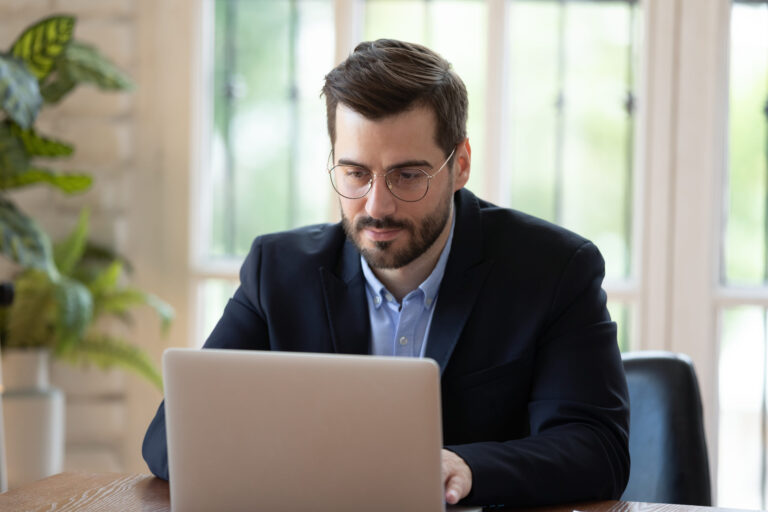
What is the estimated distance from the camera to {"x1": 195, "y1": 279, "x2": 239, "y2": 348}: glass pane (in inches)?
135

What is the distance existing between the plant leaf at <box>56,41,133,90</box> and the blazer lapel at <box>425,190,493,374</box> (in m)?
1.61

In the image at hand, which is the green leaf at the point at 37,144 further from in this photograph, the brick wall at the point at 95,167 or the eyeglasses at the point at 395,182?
the eyeglasses at the point at 395,182

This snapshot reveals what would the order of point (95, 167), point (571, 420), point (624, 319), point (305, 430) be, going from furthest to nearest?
point (95, 167)
point (624, 319)
point (571, 420)
point (305, 430)

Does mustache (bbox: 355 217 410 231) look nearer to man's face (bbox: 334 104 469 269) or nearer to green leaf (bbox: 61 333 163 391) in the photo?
man's face (bbox: 334 104 469 269)

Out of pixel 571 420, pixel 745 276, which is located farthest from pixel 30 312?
pixel 745 276

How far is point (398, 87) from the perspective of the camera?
162cm

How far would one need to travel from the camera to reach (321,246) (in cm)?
180

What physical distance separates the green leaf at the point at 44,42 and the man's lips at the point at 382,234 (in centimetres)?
166

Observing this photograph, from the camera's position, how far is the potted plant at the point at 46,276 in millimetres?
2734

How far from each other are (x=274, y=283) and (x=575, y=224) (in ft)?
5.53

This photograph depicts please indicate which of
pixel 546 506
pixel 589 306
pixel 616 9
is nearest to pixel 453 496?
pixel 546 506

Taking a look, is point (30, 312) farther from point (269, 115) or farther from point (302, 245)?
point (302, 245)

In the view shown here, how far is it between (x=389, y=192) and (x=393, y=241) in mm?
88

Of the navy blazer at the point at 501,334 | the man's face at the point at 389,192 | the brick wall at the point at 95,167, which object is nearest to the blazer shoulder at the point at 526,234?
the navy blazer at the point at 501,334
